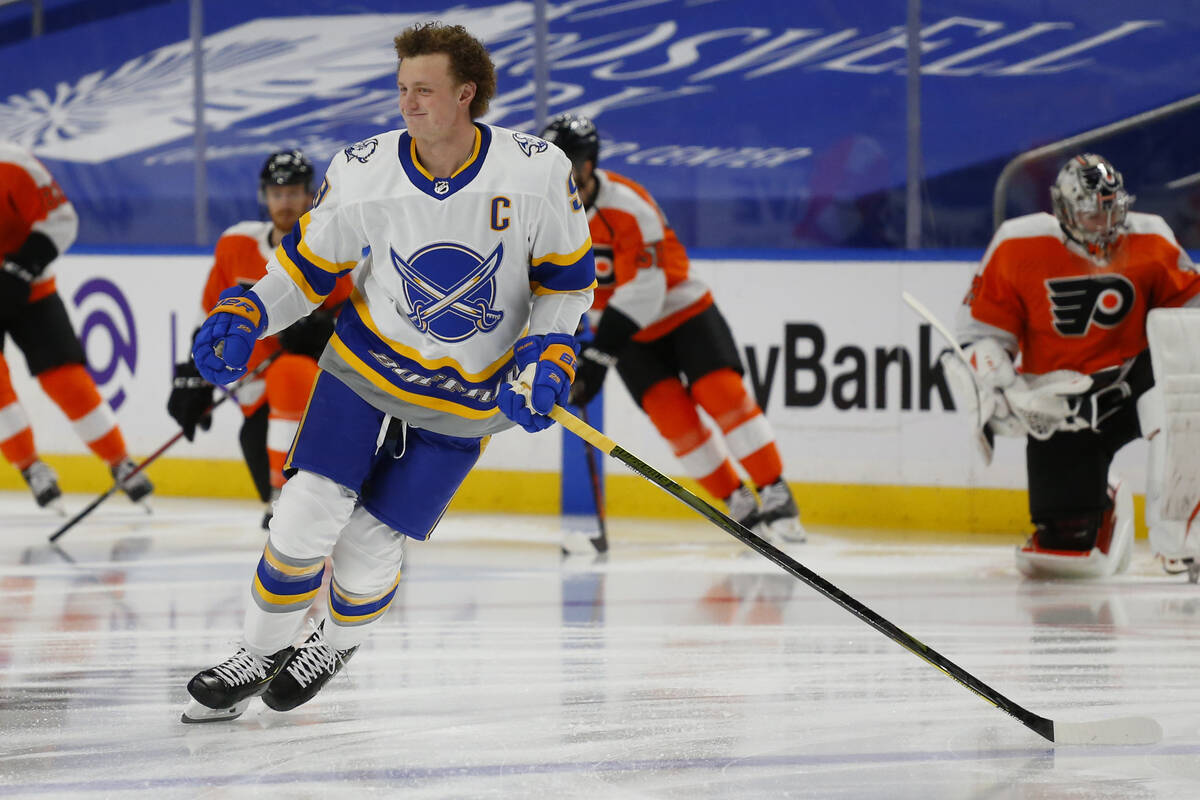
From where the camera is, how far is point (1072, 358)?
448cm

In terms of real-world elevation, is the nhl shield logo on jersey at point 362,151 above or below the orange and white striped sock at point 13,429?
above

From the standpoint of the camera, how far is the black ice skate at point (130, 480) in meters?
5.69

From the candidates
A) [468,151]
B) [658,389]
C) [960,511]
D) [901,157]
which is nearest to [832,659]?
[468,151]

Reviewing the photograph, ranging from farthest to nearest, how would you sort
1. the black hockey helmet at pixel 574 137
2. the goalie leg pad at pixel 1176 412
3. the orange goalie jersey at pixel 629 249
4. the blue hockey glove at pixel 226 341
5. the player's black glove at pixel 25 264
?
the player's black glove at pixel 25 264, the orange goalie jersey at pixel 629 249, the black hockey helmet at pixel 574 137, the goalie leg pad at pixel 1176 412, the blue hockey glove at pixel 226 341

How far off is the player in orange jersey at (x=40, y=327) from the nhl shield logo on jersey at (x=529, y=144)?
10.7ft

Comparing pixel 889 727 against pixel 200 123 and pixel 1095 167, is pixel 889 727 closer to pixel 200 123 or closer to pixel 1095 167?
pixel 1095 167

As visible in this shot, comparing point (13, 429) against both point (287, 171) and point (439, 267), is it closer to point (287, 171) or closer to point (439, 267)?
point (287, 171)

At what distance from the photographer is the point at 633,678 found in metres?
3.21

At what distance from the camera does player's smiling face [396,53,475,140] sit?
2598 mm

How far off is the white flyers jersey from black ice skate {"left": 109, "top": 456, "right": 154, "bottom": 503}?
319cm

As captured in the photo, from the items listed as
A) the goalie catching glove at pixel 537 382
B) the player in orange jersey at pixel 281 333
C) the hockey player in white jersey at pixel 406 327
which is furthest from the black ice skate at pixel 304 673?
the player in orange jersey at pixel 281 333

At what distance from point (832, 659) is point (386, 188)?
146cm

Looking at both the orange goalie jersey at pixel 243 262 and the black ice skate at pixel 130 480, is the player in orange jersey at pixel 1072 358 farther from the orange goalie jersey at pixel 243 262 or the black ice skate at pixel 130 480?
the black ice skate at pixel 130 480

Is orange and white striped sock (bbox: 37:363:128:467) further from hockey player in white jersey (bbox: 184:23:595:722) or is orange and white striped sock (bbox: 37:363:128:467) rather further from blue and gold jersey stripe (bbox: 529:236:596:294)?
blue and gold jersey stripe (bbox: 529:236:596:294)
